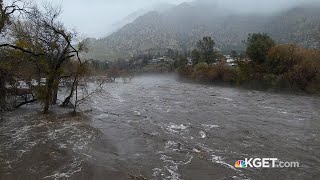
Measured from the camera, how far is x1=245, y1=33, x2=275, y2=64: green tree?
208 feet

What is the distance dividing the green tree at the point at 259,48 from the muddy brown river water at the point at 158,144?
34400mm

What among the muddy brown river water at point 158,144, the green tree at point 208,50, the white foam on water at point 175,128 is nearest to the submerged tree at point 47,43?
the muddy brown river water at point 158,144

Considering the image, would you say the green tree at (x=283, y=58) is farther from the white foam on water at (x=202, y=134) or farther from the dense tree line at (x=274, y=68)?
the white foam on water at (x=202, y=134)

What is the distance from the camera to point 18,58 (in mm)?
27516

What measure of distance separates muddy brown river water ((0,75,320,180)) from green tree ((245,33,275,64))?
113ft

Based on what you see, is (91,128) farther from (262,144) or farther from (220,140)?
(262,144)

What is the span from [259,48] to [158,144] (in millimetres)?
50363

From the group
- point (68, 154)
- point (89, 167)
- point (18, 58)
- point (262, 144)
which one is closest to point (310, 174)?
point (262, 144)

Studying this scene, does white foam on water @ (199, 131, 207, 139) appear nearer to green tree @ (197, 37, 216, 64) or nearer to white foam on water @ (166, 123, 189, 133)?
white foam on water @ (166, 123, 189, 133)

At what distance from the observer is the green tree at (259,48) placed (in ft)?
208

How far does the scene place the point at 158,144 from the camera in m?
19.0

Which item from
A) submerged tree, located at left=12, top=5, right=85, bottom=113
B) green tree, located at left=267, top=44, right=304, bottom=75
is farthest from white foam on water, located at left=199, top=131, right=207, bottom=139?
green tree, located at left=267, top=44, right=304, bottom=75

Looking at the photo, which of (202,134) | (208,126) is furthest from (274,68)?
(202,134)

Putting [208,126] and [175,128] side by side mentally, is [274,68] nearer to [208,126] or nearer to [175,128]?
[208,126]
